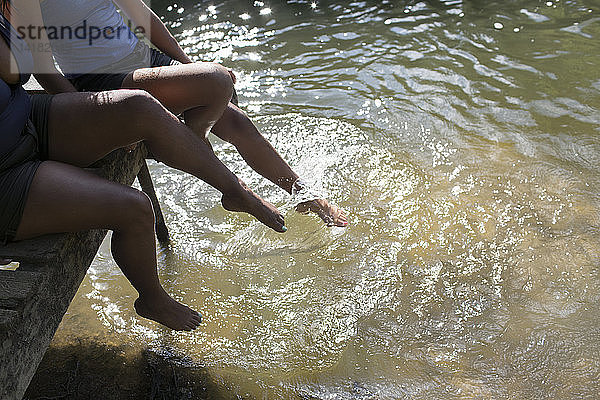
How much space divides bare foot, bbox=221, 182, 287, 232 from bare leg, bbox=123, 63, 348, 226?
316mm

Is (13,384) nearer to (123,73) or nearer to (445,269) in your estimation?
(123,73)

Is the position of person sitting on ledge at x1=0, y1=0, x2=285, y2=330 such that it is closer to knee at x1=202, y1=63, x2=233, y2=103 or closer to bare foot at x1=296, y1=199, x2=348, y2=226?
knee at x1=202, y1=63, x2=233, y2=103

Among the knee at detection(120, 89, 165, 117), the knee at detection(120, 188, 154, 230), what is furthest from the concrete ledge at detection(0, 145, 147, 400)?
the knee at detection(120, 89, 165, 117)

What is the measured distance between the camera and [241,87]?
434cm

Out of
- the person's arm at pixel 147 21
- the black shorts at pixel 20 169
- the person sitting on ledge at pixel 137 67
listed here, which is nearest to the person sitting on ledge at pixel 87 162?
the black shorts at pixel 20 169

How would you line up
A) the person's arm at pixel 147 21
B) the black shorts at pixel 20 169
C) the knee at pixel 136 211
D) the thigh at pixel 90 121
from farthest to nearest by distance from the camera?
the person's arm at pixel 147 21
the thigh at pixel 90 121
the knee at pixel 136 211
the black shorts at pixel 20 169

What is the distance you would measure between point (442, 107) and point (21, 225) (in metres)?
2.88

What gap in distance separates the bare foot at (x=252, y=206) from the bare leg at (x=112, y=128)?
0.22 m

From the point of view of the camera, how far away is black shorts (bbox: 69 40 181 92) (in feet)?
7.49

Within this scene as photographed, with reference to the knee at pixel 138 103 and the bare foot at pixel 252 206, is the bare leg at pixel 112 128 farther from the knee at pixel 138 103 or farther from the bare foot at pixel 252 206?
the bare foot at pixel 252 206

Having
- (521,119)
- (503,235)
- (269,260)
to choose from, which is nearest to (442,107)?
(521,119)

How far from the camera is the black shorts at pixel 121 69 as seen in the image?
2.28 m

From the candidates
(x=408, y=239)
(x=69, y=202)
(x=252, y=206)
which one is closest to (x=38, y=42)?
(x=69, y=202)

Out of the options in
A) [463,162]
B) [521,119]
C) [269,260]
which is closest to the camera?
[269,260]
